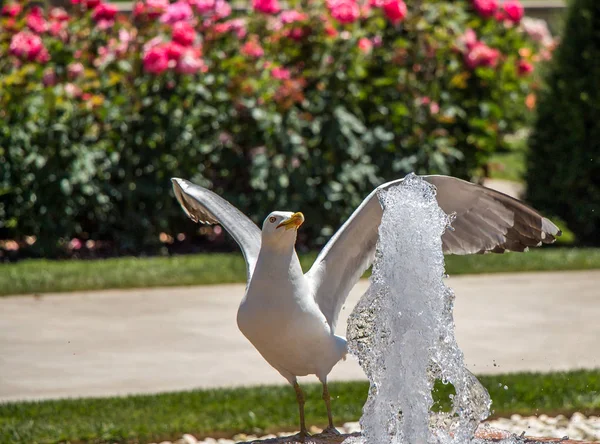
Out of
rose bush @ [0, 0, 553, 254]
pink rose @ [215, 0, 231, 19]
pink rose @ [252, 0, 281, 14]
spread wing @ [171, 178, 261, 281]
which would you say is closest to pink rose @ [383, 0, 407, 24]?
rose bush @ [0, 0, 553, 254]

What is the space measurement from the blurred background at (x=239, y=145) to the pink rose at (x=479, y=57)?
0.01 metres

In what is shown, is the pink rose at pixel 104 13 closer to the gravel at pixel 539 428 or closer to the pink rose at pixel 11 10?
the pink rose at pixel 11 10

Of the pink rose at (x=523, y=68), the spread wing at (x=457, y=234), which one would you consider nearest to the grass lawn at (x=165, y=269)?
the pink rose at (x=523, y=68)

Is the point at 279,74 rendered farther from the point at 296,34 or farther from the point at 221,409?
the point at 221,409

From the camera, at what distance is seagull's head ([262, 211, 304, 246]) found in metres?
3.29

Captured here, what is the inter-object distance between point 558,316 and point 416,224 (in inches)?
152

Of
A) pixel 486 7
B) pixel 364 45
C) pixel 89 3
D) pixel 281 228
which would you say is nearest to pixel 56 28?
pixel 89 3

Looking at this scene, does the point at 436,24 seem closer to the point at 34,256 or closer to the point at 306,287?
the point at 34,256

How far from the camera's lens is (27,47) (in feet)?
27.2

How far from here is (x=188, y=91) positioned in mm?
8633

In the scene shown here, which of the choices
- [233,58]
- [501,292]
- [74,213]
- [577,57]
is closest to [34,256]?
[74,213]

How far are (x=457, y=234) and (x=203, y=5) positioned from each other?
5.53 m

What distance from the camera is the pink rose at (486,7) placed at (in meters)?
9.97

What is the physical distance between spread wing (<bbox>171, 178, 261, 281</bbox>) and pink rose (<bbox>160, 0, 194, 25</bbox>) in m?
4.68
